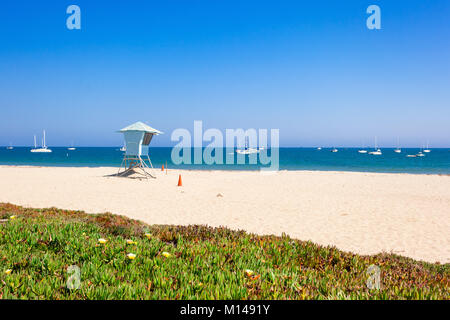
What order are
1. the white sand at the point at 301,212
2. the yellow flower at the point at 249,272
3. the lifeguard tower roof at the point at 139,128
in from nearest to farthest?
the yellow flower at the point at 249,272 → the white sand at the point at 301,212 → the lifeguard tower roof at the point at 139,128

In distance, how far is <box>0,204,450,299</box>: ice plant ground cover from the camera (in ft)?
9.43

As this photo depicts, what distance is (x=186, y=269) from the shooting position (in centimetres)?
355

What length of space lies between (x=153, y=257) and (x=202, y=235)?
69.6 inches

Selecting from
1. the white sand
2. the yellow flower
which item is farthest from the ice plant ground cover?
the white sand

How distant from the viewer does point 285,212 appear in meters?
13.5

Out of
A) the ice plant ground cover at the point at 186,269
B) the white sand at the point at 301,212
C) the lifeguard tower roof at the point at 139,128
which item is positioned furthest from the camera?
the lifeguard tower roof at the point at 139,128

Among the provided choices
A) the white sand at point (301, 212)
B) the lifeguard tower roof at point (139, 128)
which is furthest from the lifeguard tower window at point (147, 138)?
the white sand at point (301, 212)

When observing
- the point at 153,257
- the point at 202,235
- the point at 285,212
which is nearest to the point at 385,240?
the point at 285,212

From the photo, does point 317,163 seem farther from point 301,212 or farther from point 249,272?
Result: point 249,272

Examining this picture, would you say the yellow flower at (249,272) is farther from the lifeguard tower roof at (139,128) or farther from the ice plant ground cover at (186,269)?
the lifeguard tower roof at (139,128)

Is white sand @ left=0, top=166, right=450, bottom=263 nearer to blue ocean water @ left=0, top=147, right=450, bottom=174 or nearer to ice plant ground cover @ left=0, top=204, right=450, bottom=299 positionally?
ice plant ground cover @ left=0, top=204, right=450, bottom=299

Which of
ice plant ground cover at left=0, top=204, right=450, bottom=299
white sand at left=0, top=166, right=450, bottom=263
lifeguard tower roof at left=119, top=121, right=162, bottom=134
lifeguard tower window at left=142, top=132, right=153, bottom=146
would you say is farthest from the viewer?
lifeguard tower window at left=142, top=132, right=153, bottom=146

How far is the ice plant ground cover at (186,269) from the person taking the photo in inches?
113
